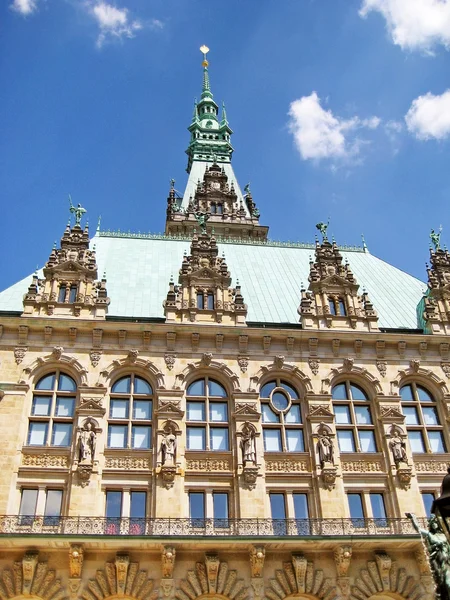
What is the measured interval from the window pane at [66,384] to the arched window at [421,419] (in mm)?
12291

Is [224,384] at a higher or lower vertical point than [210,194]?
lower

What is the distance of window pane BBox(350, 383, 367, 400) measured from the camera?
25453 mm

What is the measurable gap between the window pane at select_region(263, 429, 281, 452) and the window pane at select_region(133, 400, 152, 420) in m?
4.22

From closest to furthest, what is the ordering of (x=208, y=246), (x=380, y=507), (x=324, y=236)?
(x=380, y=507), (x=208, y=246), (x=324, y=236)

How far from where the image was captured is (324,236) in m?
30.6

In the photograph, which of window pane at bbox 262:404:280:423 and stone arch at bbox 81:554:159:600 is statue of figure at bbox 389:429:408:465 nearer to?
window pane at bbox 262:404:280:423

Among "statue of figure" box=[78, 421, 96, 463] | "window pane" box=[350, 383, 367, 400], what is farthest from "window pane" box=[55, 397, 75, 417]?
"window pane" box=[350, 383, 367, 400]

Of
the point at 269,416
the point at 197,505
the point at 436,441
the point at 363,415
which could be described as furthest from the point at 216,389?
the point at 436,441

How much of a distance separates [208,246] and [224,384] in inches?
258

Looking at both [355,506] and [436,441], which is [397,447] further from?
[355,506]

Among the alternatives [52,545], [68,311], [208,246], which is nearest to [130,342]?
[68,311]

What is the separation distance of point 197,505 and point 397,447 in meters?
7.34

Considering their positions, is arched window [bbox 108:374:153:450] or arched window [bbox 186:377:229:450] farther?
arched window [bbox 186:377:229:450]

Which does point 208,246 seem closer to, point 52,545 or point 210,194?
point 52,545
